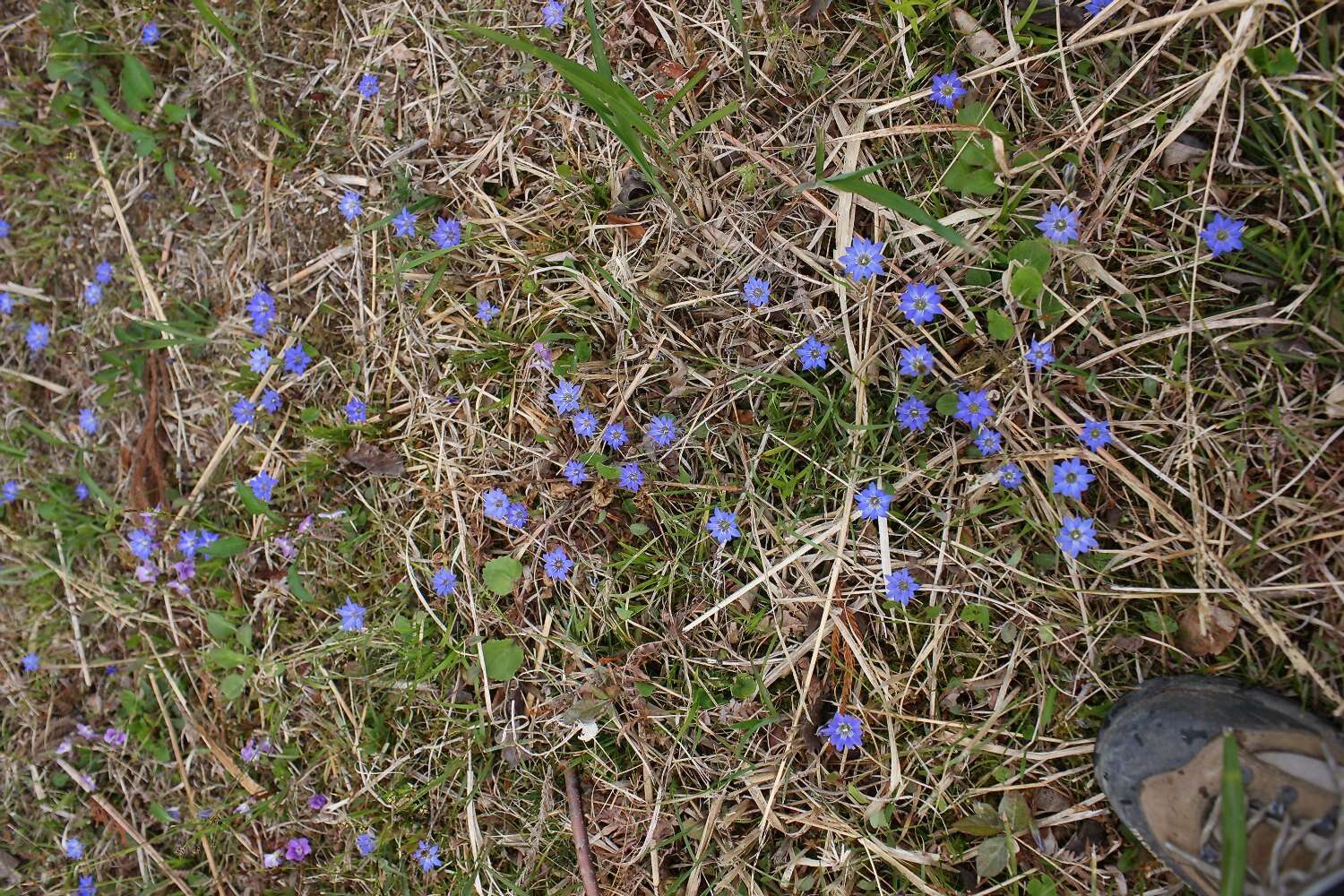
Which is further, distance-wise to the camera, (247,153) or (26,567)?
(26,567)

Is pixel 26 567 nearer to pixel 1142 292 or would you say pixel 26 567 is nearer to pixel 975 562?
pixel 975 562

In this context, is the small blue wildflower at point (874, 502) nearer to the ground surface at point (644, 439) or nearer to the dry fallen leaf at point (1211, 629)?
the ground surface at point (644, 439)

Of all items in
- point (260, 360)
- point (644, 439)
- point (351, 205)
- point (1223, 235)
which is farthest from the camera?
point (260, 360)

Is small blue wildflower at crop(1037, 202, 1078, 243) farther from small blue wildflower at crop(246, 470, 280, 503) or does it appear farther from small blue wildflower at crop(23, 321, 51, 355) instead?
small blue wildflower at crop(23, 321, 51, 355)

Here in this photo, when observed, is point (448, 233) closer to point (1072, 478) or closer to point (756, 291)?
point (756, 291)

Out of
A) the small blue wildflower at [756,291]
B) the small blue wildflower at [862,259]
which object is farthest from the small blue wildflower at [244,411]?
the small blue wildflower at [862,259]

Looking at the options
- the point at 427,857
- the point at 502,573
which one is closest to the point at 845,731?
the point at 502,573

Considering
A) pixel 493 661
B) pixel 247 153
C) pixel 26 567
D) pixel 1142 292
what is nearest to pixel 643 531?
pixel 493 661
